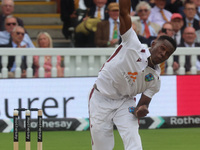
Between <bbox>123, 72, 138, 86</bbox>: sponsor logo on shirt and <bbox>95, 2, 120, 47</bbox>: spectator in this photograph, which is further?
<bbox>95, 2, 120, 47</bbox>: spectator

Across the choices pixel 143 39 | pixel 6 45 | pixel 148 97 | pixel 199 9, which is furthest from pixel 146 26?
pixel 148 97

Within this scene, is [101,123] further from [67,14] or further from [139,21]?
[67,14]

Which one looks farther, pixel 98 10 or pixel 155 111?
pixel 98 10

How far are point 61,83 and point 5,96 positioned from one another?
1.01 meters

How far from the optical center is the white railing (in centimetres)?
1095

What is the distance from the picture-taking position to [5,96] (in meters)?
10.7

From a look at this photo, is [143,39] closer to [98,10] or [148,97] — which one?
[98,10]

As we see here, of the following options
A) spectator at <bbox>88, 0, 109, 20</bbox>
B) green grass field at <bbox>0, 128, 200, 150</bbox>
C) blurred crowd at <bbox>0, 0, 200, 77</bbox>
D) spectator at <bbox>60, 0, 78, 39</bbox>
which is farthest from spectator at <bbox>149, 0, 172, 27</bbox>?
green grass field at <bbox>0, 128, 200, 150</bbox>

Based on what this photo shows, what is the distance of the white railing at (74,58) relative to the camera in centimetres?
1095

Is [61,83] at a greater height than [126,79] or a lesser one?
lesser

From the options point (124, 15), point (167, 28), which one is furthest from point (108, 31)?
point (124, 15)

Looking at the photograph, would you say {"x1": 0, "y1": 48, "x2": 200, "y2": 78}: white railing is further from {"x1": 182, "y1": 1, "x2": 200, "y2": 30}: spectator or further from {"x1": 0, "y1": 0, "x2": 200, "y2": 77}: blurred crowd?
{"x1": 182, "y1": 1, "x2": 200, "y2": 30}: spectator

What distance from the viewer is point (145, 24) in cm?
1253

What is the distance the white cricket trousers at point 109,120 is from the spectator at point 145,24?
5.91 metres
